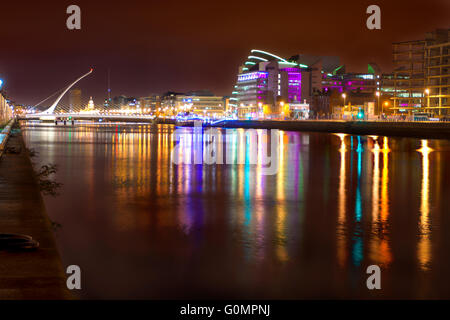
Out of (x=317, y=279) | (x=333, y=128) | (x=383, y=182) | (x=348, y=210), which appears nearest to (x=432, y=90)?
(x=333, y=128)

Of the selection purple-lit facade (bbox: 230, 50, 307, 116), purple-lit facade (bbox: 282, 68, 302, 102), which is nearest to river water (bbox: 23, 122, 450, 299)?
purple-lit facade (bbox: 230, 50, 307, 116)

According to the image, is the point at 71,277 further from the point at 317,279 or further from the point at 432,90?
the point at 432,90

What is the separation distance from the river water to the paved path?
2.57ft

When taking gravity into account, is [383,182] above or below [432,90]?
below

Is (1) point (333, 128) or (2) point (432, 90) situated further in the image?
(2) point (432, 90)

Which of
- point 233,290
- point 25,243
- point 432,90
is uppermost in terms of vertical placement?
point 432,90

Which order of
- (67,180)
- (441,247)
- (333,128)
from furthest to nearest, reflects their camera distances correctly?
(333,128) → (67,180) → (441,247)

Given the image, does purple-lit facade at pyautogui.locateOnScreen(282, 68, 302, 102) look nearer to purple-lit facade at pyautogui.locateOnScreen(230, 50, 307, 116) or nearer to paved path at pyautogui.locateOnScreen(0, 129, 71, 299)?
purple-lit facade at pyautogui.locateOnScreen(230, 50, 307, 116)

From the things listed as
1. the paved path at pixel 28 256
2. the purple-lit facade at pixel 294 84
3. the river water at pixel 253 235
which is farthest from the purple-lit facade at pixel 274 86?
the paved path at pixel 28 256

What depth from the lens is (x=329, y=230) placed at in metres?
12.8

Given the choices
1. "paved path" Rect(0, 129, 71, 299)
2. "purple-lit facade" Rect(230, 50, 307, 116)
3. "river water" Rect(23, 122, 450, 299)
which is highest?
"purple-lit facade" Rect(230, 50, 307, 116)

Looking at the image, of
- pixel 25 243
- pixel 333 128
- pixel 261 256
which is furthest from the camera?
pixel 333 128

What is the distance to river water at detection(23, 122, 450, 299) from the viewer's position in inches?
348
